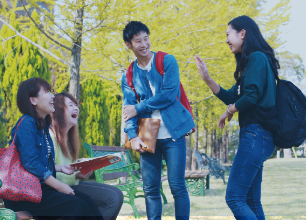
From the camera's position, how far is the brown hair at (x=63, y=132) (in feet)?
9.96

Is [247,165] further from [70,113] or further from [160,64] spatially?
[70,113]

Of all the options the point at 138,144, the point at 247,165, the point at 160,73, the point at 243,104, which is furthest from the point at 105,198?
the point at 243,104

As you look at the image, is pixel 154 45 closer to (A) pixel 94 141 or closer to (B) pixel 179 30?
(B) pixel 179 30

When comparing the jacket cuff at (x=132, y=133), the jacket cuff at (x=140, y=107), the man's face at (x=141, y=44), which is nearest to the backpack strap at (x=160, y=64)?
the man's face at (x=141, y=44)

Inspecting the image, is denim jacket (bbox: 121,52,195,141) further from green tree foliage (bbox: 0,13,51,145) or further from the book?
green tree foliage (bbox: 0,13,51,145)

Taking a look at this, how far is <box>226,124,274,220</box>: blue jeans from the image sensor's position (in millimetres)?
2320

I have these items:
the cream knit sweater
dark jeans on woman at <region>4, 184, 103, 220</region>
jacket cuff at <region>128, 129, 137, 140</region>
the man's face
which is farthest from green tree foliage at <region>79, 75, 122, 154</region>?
dark jeans on woman at <region>4, 184, 103, 220</region>

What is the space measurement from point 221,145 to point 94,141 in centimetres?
1648

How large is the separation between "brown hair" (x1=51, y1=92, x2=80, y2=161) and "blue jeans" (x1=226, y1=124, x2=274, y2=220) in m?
1.55

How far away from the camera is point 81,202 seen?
7.95 feet

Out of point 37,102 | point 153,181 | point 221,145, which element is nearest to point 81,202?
point 153,181

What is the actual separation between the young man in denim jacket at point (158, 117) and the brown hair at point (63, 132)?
65cm

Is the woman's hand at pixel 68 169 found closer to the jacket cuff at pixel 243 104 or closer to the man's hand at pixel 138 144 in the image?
the man's hand at pixel 138 144

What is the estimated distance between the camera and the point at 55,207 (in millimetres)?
2346
